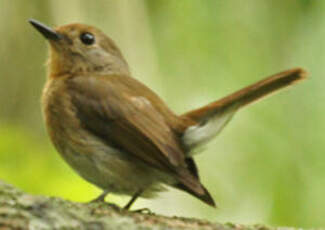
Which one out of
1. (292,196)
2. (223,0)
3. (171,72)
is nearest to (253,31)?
(223,0)

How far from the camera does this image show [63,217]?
2.86 m

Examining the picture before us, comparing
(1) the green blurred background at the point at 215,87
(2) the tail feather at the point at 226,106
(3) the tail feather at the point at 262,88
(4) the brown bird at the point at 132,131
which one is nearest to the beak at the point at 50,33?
(1) the green blurred background at the point at 215,87

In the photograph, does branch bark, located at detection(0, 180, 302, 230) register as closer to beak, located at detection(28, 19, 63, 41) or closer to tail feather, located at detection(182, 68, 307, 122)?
tail feather, located at detection(182, 68, 307, 122)

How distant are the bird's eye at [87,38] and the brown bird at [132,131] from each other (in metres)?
0.58

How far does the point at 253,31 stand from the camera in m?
6.01

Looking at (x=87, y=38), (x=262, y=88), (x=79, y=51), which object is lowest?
(x=262, y=88)

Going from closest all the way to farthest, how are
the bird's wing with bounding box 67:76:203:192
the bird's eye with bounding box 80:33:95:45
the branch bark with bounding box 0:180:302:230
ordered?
the branch bark with bounding box 0:180:302:230 < the bird's wing with bounding box 67:76:203:192 < the bird's eye with bounding box 80:33:95:45

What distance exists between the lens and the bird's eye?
5.12 m

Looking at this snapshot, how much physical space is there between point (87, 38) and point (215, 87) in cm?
116

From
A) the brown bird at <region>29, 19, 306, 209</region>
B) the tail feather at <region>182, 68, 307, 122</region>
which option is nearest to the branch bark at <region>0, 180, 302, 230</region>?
the brown bird at <region>29, 19, 306, 209</region>

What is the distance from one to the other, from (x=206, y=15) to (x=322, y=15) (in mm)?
937

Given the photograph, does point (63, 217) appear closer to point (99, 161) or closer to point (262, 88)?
point (99, 161)

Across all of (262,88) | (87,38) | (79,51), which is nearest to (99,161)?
(262,88)

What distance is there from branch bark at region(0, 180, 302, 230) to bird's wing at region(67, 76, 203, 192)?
2.54 ft
